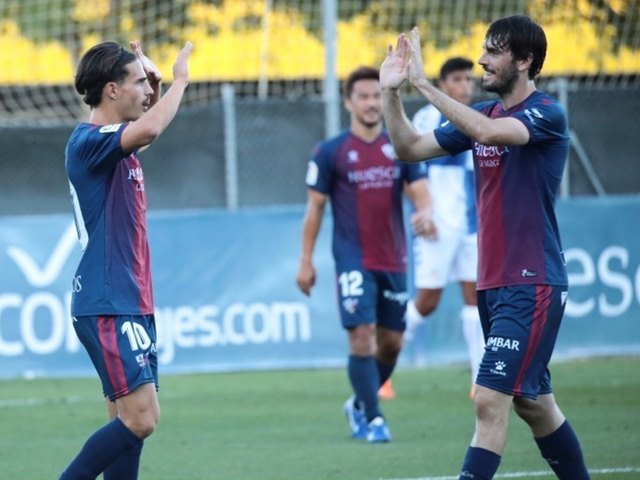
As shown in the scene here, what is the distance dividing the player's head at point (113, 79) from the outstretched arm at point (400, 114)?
1075 mm

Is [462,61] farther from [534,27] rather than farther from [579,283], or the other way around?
[534,27]

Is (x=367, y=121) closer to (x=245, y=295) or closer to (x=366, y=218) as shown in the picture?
(x=366, y=218)

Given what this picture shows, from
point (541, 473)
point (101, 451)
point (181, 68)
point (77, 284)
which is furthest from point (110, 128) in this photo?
point (541, 473)

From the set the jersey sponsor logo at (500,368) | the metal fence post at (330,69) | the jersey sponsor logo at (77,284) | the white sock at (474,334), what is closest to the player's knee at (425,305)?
the white sock at (474,334)

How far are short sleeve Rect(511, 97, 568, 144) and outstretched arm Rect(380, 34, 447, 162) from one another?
22.5 inches

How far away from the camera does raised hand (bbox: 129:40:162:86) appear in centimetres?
638

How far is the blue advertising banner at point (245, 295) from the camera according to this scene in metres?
13.2

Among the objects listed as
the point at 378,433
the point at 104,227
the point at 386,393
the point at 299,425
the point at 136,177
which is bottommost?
the point at 386,393

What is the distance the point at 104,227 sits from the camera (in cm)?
603

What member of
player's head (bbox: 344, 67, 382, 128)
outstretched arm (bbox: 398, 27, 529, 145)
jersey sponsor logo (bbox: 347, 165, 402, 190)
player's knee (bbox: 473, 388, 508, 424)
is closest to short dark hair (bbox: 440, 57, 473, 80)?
player's head (bbox: 344, 67, 382, 128)

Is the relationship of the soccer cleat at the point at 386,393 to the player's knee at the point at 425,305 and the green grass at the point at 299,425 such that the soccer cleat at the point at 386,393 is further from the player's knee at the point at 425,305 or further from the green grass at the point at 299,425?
the player's knee at the point at 425,305

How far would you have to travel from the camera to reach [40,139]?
1583 cm

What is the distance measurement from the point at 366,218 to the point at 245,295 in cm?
399

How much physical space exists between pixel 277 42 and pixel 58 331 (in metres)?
6.78
